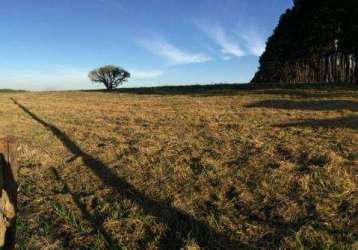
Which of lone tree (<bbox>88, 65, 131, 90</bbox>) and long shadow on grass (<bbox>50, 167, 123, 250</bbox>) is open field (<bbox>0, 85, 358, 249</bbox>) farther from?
lone tree (<bbox>88, 65, 131, 90</bbox>)

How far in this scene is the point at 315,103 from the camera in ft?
52.3

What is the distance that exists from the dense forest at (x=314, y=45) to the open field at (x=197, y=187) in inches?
552

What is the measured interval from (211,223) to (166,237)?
0.72 metres

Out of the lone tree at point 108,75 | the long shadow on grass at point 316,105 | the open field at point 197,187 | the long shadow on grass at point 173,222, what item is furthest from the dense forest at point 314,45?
the lone tree at point 108,75

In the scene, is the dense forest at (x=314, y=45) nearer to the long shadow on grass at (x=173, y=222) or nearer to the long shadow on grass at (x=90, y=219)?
the long shadow on grass at (x=173, y=222)

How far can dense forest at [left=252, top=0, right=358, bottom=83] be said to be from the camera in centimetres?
2398

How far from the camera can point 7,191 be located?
4.82 metres

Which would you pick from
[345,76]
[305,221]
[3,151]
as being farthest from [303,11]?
[3,151]

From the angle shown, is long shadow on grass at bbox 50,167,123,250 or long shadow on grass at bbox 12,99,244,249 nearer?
long shadow on grass at bbox 12,99,244,249

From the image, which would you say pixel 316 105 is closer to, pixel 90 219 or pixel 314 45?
pixel 90 219

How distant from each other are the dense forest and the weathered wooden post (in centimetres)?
2291

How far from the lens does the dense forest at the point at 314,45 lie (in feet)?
78.7

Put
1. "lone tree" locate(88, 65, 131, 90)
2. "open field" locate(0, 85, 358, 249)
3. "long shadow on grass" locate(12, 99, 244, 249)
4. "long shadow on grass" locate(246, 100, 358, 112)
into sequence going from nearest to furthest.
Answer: "long shadow on grass" locate(12, 99, 244, 249) → "open field" locate(0, 85, 358, 249) → "long shadow on grass" locate(246, 100, 358, 112) → "lone tree" locate(88, 65, 131, 90)

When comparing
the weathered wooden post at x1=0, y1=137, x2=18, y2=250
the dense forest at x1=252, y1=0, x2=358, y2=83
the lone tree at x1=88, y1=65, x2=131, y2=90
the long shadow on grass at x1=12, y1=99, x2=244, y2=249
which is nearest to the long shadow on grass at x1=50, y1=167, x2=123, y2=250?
the long shadow on grass at x1=12, y1=99, x2=244, y2=249
